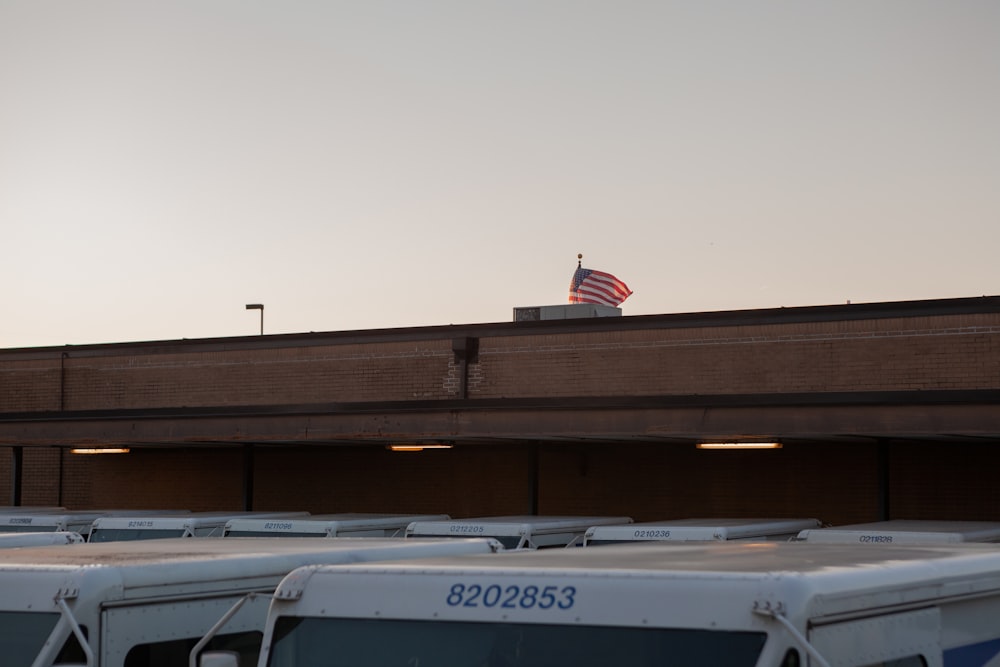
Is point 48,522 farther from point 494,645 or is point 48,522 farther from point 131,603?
point 494,645

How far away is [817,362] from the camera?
23.0 m

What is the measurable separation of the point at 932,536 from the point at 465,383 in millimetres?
14238

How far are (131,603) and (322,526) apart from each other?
8.90m

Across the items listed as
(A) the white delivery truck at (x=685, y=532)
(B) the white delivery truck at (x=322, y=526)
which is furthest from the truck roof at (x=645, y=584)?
(B) the white delivery truck at (x=322, y=526)

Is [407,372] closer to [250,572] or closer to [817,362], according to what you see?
[817,362]

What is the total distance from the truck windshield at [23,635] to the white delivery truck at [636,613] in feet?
5.97

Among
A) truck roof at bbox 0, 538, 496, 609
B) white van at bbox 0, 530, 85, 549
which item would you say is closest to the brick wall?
white van at bbox 0, 530, 85, 549

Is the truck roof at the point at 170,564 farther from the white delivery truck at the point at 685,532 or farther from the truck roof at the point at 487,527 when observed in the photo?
the truck roof at the point at 487,527

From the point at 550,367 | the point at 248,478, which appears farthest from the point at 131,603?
the point at 550,367

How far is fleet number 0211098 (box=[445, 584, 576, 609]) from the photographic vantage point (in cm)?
507

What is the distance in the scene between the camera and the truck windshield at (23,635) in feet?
23.1

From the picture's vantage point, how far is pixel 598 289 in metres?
32.2

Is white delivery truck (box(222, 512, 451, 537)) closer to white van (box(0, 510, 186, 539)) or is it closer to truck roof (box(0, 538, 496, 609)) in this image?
white van (box(0, 510, 186, 539))

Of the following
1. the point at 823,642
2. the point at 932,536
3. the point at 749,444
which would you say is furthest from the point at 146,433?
the point at 823,642
